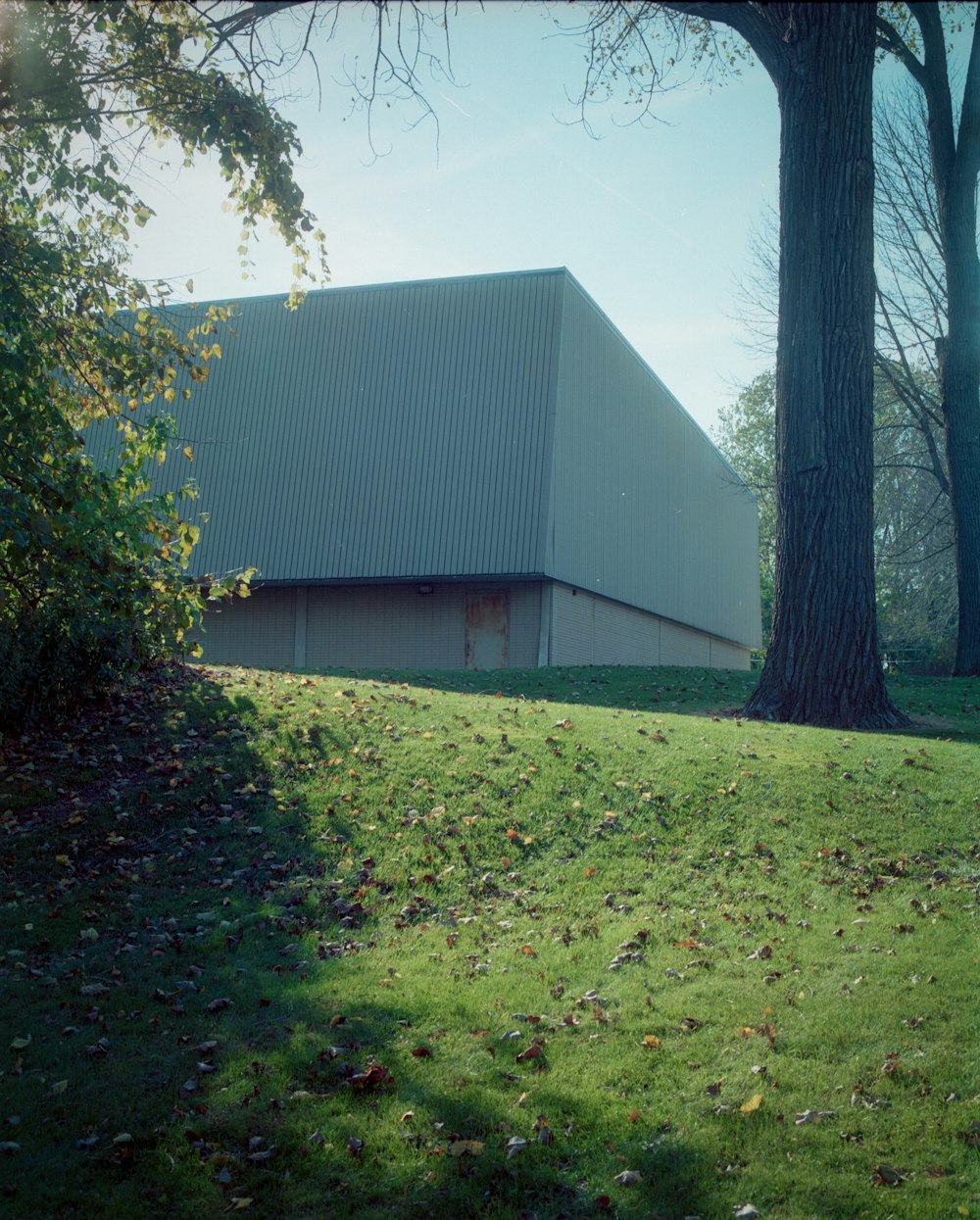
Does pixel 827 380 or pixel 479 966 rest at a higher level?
pixel 827 380

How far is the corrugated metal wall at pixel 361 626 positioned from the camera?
86.6 feet

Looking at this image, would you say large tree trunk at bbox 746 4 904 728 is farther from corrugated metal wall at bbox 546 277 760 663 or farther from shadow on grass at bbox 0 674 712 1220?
corrugated metal wall at bbox 546 277 760 663

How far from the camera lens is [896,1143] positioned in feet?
16.4

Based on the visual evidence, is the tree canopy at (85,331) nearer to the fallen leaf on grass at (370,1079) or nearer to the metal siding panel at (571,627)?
the fallen leaf on grass at (370,1079)

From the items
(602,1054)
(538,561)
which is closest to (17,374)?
(602,1054)

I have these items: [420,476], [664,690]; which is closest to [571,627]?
[420,476]

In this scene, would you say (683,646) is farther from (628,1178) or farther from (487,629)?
(628,1178)

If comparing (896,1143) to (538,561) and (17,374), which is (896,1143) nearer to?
(17,374)

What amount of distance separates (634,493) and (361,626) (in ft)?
29.4

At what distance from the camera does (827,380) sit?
580 inches

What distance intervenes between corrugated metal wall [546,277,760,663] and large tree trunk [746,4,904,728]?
1088 cm

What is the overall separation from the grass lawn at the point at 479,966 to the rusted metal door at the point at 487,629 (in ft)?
43.5

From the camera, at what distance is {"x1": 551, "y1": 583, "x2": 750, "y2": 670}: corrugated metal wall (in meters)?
26.7

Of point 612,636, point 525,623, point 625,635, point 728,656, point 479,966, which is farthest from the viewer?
point 728,656
